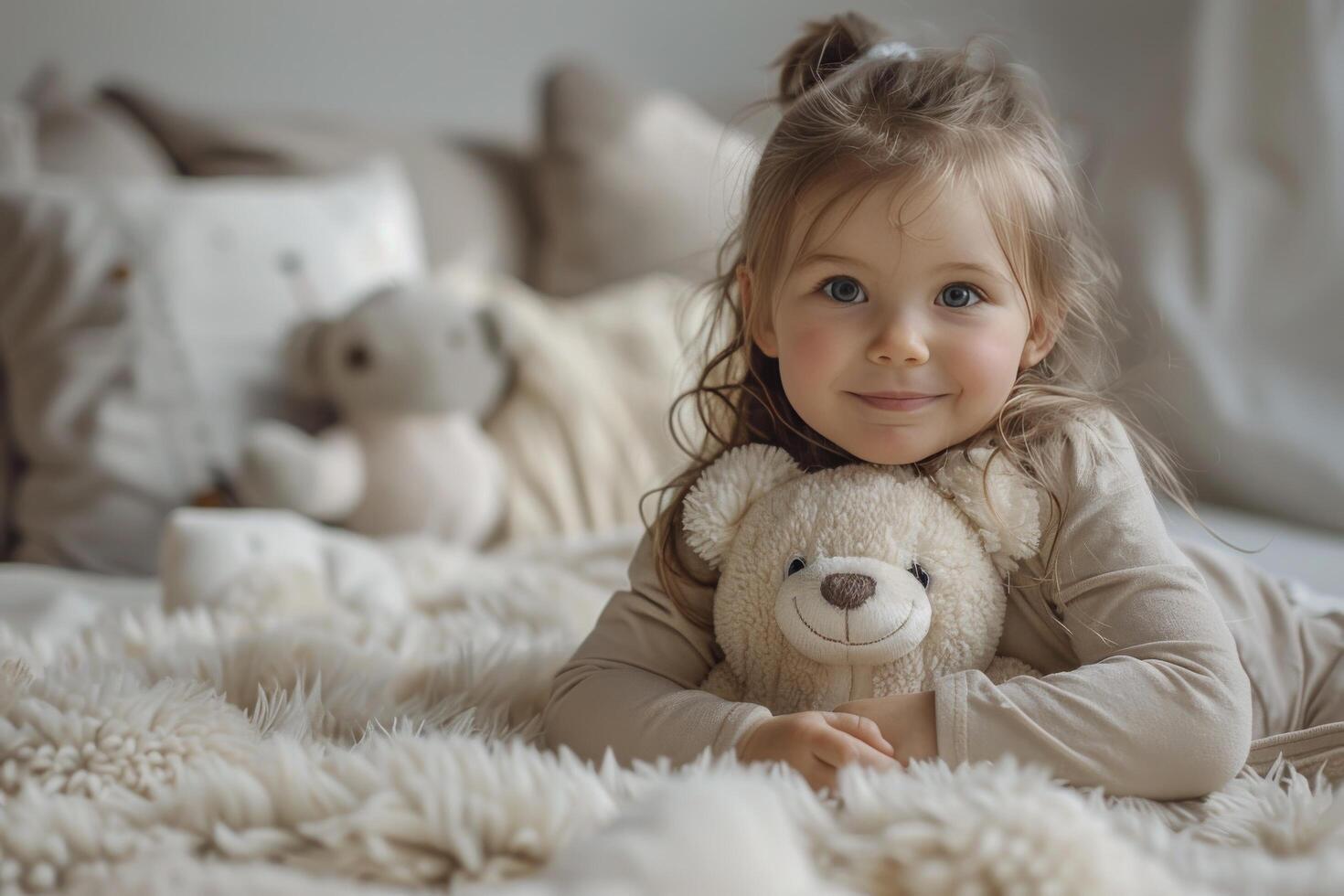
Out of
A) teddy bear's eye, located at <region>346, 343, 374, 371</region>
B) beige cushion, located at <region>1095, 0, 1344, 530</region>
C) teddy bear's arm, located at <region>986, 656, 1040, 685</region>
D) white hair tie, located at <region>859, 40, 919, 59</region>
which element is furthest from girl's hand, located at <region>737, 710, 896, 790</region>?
teddy bear's eye, located at <region>346, 343, 374, 371</region>

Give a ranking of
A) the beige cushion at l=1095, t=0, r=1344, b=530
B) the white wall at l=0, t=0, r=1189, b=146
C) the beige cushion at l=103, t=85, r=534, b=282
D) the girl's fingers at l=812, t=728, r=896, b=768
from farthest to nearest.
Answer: the white wall at l=0, t=0, r=1189, b=146
the beige cushion at l=103, t=85, r=534, b=282
the beige cushion at l=1095, t=0, r=1344, b=530
the girl's fingers at l=812, t=728, r=896, b=768

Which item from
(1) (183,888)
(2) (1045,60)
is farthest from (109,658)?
(2) (1045,60)

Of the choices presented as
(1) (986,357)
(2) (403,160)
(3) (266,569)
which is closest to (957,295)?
(1) (986,357)

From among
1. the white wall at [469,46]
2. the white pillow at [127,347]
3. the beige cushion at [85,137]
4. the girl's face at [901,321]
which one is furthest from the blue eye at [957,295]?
the beige cushion at [85,137]

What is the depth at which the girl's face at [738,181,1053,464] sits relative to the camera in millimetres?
690

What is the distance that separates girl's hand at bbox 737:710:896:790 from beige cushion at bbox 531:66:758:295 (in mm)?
1136

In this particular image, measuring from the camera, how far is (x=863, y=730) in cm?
64

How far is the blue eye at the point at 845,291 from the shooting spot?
71cm

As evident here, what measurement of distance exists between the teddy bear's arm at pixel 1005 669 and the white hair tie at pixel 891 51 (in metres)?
0.39

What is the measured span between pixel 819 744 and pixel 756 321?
0.29m

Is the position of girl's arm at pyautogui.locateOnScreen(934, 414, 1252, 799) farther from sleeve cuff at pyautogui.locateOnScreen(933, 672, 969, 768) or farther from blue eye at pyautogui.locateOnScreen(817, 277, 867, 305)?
blue eye at pyautogui.locateOnScreen(817, 277, 867, 305)

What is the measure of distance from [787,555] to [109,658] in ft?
1.64

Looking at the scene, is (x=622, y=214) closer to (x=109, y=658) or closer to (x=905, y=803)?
(x=109, y=658)

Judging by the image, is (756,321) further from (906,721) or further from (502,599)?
(502,599)
